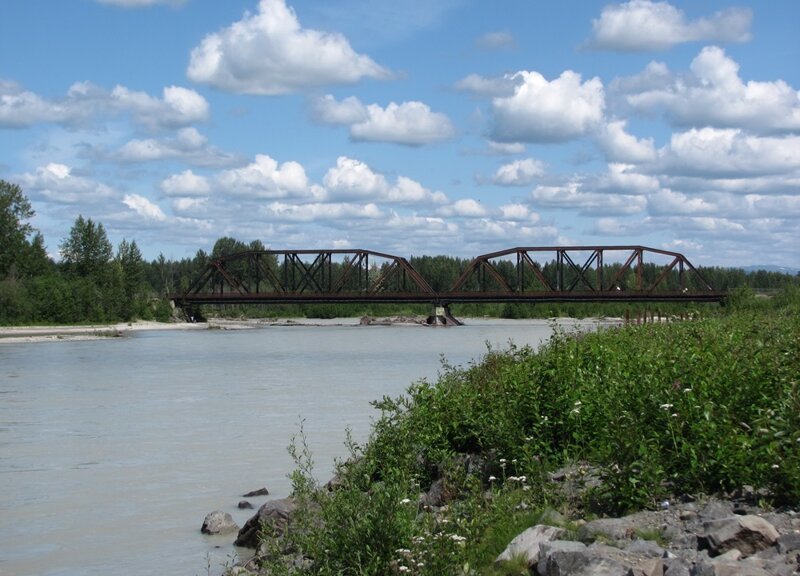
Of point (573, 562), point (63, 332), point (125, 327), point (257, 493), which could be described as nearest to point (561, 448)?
point (573, 562)

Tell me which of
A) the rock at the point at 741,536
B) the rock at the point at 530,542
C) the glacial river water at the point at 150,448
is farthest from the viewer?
the glacial river water at the point at 150,448

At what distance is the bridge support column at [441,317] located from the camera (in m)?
138

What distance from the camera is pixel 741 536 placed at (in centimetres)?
817

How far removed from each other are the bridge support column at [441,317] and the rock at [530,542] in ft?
414

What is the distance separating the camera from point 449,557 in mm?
9047

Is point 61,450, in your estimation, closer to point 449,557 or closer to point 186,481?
point 186,481

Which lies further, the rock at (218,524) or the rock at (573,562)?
the rock at (218,524)

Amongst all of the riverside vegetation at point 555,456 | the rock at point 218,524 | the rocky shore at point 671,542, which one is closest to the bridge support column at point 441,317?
the rock at point 218,524

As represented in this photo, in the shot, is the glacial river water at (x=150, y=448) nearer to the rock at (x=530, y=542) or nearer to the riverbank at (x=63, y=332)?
the rock at (x=530, y=542)

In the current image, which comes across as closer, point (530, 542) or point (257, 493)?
point (530, 542)

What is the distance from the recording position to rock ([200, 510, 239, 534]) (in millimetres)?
15984

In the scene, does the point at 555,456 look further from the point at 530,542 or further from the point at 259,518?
the point at 259,518

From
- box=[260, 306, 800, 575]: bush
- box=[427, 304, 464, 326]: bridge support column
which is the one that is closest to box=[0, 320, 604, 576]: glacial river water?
box=[260, 306, 800, 575]: bush

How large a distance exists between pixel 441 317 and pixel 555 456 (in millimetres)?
127808
